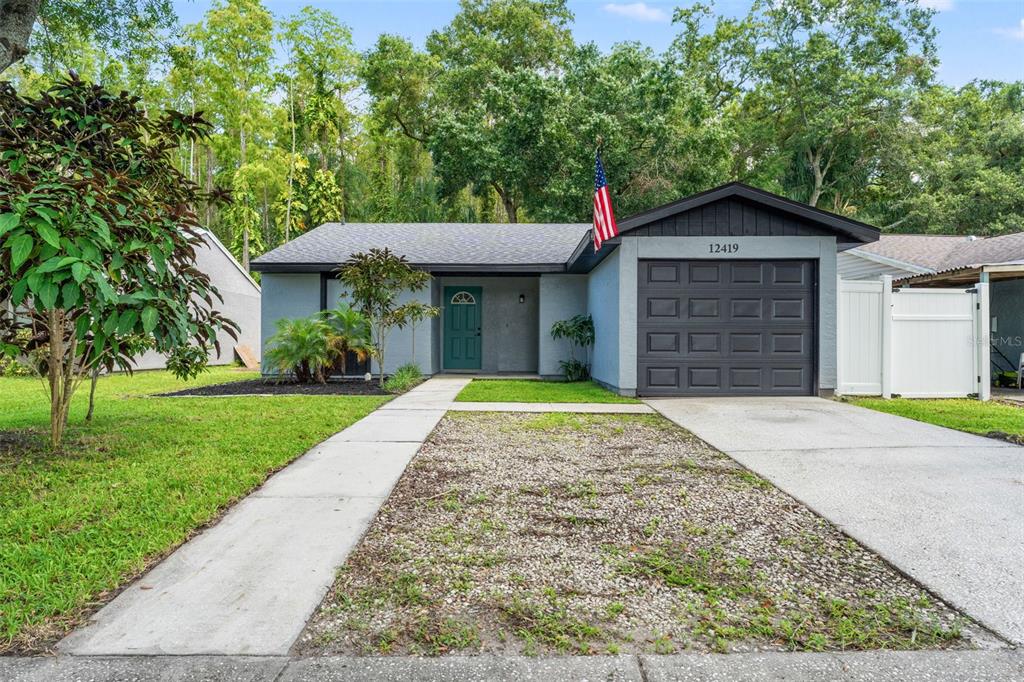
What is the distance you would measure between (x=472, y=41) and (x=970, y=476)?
2588cm

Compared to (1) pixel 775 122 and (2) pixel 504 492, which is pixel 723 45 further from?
(2) pixel 504 492

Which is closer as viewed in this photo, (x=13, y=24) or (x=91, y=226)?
(x=91, y=226)

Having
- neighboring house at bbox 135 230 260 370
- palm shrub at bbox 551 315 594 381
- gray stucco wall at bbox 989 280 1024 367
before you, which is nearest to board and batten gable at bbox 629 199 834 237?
palm shrub at bbox 551 315 594 381

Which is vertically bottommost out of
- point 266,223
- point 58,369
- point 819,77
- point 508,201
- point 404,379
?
point 404,379

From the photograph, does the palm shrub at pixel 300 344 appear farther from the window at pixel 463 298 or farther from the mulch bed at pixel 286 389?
the window at pixel 463 298

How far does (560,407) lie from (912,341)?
580 cm

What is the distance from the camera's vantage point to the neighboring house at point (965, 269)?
10234 millimetres

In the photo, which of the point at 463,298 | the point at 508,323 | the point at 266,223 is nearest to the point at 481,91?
the point at 266,223

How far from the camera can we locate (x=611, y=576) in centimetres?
245

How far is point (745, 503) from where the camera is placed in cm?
344

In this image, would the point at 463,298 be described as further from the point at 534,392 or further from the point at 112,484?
the point at 112,484

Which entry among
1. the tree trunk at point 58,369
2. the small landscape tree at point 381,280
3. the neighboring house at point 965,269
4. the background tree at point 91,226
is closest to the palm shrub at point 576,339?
the small landscape tree at point 381,280

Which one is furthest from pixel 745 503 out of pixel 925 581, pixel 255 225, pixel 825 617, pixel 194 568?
pixel 255 225

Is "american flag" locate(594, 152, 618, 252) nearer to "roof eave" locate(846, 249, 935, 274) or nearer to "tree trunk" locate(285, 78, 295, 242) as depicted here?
"roof eave" locate(846, 249, 935, 274)
